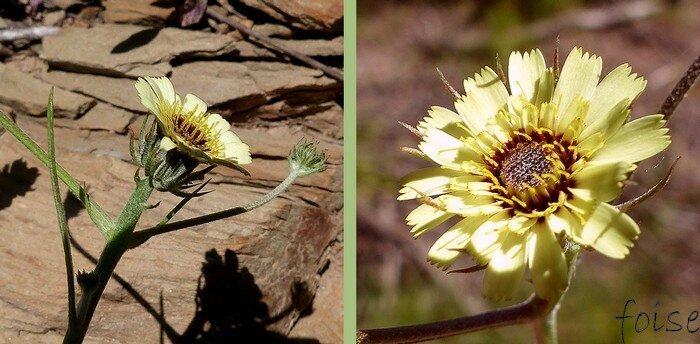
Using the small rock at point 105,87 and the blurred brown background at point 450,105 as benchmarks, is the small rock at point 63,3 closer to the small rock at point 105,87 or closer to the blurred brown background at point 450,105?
Answer: the small rock at point 105,87

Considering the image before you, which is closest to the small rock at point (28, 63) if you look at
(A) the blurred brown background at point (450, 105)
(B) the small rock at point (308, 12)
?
(B) the small rock at point (308, 12)

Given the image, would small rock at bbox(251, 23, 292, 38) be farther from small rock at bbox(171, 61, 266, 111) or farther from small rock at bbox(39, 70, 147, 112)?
small rock at bbox(39, 70, 147, 112)

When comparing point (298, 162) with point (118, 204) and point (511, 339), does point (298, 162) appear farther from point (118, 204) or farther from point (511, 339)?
point (511, 339)

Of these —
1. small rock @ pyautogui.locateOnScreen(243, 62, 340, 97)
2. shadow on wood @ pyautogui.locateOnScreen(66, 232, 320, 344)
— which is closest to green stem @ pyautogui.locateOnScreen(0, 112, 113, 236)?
shadow on wood @ pyautogui.locateOnScreen(66, 232, 320, 344)

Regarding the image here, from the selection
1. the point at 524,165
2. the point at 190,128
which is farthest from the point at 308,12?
the point at 524,165

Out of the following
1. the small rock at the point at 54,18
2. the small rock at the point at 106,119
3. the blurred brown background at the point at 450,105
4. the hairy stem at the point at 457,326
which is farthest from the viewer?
the blurred brown background at the point at 450,105

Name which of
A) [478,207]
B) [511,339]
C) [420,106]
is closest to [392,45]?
[420,106]

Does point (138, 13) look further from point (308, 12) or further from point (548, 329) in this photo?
point (548, 329)
